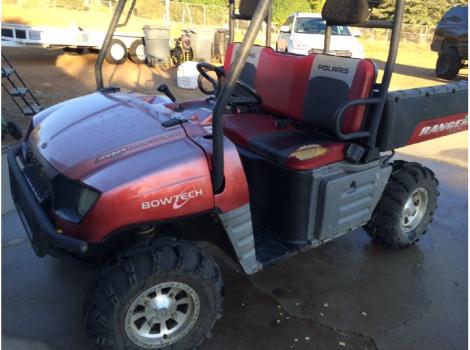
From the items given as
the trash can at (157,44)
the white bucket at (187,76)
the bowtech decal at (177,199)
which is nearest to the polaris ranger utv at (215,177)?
the bowtech decal at (177,199)

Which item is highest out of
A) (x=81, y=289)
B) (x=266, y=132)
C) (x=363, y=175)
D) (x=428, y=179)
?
(x=266, y=132)

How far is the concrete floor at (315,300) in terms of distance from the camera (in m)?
2.48

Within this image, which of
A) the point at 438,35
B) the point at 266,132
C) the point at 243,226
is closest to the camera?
the point at 243,226

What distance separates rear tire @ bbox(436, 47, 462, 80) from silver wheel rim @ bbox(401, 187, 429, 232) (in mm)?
10861

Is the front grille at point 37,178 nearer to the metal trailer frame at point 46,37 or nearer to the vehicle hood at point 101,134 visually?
the vehicle hood at point 101,134

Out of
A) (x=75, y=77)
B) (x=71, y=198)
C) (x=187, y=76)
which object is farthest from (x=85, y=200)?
(x=75, y=77)

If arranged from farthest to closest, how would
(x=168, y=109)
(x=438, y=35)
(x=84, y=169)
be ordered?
(x=438, y=35), (x=168, y=109), (x=84, y=169)

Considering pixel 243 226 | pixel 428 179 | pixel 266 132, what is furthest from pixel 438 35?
pixel 243 226

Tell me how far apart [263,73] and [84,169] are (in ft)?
6.08

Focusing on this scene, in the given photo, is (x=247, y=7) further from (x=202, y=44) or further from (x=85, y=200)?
(x=202, y=44)

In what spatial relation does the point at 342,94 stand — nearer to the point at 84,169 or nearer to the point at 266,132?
the point at 266,132

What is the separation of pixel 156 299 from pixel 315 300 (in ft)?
3.80

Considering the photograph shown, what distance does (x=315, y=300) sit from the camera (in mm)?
2830

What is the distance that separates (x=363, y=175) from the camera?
9.24 ft
